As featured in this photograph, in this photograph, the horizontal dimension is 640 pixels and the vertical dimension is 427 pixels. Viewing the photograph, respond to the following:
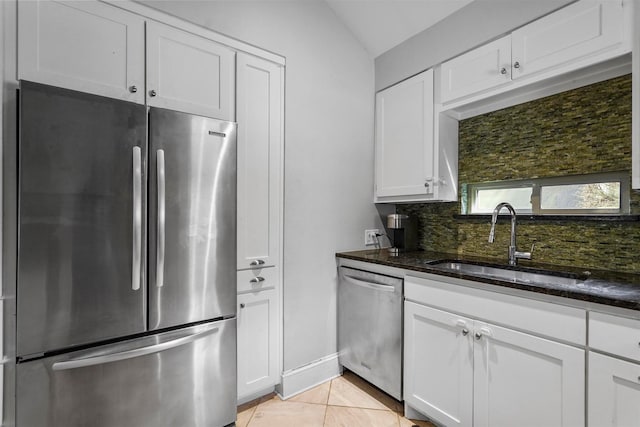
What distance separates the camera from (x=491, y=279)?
1.42 metres

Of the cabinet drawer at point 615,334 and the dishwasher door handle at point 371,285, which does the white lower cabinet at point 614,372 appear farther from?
the dishwasher door handle at point 371,285

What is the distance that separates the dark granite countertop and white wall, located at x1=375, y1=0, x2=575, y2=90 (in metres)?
1.32

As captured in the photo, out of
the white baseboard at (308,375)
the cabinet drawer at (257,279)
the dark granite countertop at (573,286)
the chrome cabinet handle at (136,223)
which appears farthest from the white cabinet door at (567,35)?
the white baseboard at (308,375)

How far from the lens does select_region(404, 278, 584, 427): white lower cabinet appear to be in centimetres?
123

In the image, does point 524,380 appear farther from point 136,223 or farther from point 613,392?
point 136,223

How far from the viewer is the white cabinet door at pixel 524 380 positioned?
1.20 metres

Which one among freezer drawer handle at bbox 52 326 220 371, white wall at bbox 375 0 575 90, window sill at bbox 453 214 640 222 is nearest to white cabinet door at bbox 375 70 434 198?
white wall at bbox 375 0 575 90

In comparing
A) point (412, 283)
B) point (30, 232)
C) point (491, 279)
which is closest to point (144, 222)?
point (30, 232)

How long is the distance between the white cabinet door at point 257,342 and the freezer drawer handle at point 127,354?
13.1 inches

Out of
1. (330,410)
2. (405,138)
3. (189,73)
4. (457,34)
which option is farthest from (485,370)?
(189,73)

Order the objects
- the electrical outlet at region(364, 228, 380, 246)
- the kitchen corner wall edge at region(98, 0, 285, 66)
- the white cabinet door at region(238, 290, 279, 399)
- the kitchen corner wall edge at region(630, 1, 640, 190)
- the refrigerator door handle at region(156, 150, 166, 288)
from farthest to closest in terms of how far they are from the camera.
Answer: the electrical outlet at region(364, 228, 380, 246)
the white cabinet door at region(238, 290, 279, 399)
the kitchen corner wall edge at region(98, 0, 285, 66)
the refrigerator door handle at region(156, 150, 166, 288)
the kitchen corner wall edge at region(630, 1, 640, 190)

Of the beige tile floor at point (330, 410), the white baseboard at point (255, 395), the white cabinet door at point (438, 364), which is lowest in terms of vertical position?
the beige tile floor at point (330, 410)

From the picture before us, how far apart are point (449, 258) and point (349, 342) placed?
915 millimetres

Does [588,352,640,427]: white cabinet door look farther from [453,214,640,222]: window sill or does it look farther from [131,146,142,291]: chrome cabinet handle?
[131,146,142,291]: chrome cabinet handle
